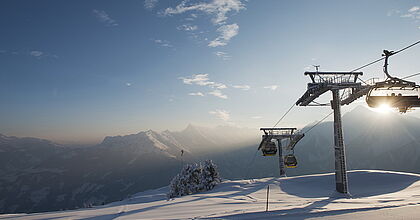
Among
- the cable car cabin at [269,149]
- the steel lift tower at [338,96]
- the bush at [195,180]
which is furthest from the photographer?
the bush at [195,180]

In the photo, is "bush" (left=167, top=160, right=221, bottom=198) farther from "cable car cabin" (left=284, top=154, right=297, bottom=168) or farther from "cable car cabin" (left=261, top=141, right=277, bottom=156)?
"cable car cabin" (left=284, top=154, right=297, bottom=168)

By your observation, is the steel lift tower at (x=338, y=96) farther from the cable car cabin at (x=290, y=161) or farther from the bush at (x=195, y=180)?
the bush at (x=195, y=180)

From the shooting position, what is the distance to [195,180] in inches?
1590

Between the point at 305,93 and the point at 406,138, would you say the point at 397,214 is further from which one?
the point at 406,138

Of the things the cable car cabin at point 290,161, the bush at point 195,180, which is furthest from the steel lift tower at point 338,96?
the bush at point 195,180

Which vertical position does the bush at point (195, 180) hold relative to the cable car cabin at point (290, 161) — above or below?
below

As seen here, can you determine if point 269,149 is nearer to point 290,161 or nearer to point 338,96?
point 290,161

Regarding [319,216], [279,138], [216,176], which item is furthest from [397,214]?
[216,176]

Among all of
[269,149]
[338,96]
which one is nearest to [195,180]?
[269,149]

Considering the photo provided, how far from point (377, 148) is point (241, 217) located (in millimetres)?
221987

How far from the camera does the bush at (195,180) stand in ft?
129

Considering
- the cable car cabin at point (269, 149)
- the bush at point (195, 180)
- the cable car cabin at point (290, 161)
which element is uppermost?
the cable car cabin at point (269, 149)

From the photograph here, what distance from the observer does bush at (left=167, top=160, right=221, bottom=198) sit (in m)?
39.2

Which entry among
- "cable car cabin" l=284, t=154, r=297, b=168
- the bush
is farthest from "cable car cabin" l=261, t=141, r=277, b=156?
the bush
